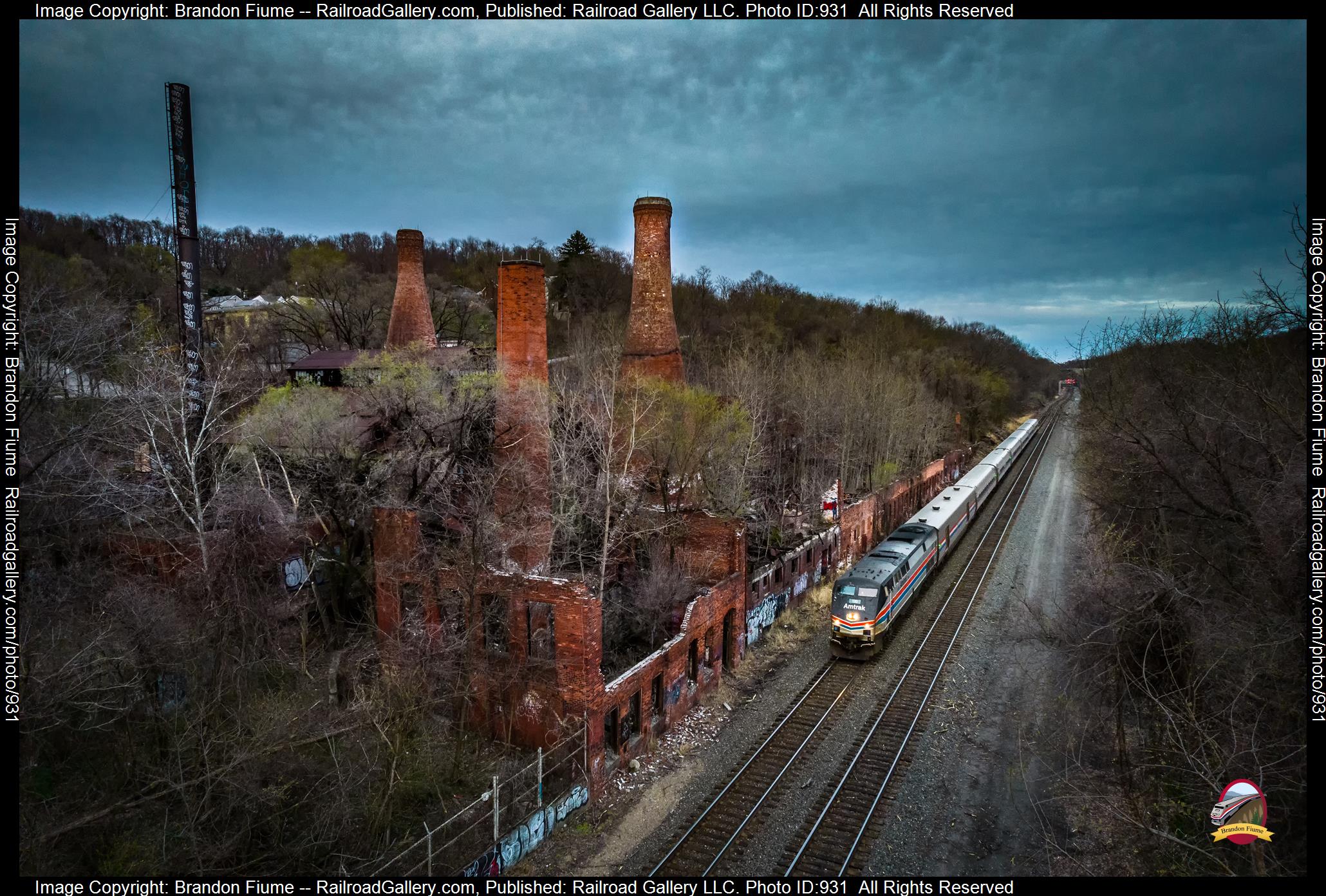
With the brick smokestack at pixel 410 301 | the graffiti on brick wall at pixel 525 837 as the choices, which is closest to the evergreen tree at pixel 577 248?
the brick smokestack at pixel 410 301

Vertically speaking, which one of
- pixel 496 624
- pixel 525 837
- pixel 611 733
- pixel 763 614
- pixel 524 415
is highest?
pixel 524 415

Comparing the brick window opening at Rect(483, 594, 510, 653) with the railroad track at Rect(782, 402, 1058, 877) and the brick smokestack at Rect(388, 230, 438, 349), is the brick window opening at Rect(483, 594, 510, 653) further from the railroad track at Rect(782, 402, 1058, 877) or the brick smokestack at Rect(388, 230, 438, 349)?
the brick smokestack at Rect(388, 230, 438, 349)

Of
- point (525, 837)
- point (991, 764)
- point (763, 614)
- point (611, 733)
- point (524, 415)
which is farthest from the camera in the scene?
point (763, 614)

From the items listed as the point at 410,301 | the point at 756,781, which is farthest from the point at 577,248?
the point at 756,781

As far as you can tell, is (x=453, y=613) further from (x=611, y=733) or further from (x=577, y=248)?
(x=577, y=248)

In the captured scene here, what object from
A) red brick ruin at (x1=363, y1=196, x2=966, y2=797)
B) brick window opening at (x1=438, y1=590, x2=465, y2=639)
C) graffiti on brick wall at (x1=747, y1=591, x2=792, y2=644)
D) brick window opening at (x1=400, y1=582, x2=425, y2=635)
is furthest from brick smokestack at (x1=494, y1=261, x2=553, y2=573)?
graffiti on brick wall at (x1=747, y1=591, x2=792, y2=644)

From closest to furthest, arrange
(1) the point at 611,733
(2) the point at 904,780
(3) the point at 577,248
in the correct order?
(2) the point at 904,780 < (1) the point at 611,733 < (3) the point at 577,248
